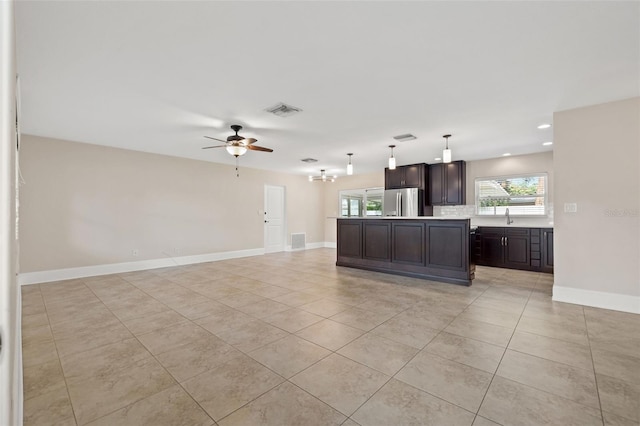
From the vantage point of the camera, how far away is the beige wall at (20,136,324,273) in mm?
4777

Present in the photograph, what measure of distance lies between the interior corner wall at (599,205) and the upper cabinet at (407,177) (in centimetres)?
338

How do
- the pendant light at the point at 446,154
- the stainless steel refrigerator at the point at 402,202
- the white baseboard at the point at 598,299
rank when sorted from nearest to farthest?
the white baseboard at the point at 598,299 < the pendant light at the point at 446,154 < the stainless steel refrigerator at the point at 402,202

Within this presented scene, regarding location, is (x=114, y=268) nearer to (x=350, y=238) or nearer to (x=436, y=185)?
(x=350, y=238)

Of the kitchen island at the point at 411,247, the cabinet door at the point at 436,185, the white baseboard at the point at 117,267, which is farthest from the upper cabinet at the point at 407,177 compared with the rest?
the white baseboard at the point at 117,267

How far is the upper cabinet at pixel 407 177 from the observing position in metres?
7.12

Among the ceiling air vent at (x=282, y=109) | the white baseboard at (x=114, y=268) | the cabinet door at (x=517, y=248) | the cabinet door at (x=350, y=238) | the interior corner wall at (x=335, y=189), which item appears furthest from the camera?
the interior corner wall at (x=335, y=189)

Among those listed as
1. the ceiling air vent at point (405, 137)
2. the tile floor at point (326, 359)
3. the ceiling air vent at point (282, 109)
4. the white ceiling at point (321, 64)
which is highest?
the white ceiling at point (321, 64)

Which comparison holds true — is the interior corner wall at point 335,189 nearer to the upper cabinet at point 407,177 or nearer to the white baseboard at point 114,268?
the upper cabinet at point 407,177

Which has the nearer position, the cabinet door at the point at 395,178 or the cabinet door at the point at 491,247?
the cabinet door at the point at 491,247

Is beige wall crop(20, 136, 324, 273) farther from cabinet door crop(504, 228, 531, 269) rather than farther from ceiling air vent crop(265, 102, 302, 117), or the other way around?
cabinet door crop(504, 228, 531, 269)

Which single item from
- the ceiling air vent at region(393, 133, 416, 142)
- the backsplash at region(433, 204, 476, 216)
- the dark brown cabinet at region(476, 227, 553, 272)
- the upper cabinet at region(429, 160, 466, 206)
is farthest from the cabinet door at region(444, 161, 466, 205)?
the ceiling air vent at region(393, 133, 416, 142)

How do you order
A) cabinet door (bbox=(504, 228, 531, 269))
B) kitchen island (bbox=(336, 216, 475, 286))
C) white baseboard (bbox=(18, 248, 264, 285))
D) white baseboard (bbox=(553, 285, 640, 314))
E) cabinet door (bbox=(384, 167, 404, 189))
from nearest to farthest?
white baseboard (bbox=(553, 285, 640, 314)) → kitchen island (bbox=(336, 216, 475, 286)) → white baseboard (bbox=(18, 248, 264, 285)) → cabinet door (bbox=(504, 228, 531, 269)) → cabinet door (bbox=(384, 167, 404, 189))

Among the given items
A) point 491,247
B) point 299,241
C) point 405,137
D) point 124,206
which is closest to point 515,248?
point 491,247

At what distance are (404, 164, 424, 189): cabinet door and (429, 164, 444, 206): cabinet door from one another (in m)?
0.32
